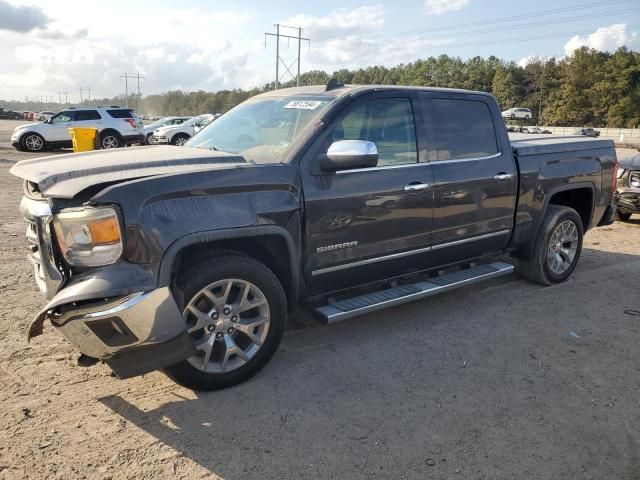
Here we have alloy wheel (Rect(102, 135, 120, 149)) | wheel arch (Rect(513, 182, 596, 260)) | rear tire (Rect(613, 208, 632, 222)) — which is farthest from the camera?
alloy wheel (Rect(102, 135, 120, 149))

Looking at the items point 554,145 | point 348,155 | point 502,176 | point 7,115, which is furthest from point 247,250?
point 7,115

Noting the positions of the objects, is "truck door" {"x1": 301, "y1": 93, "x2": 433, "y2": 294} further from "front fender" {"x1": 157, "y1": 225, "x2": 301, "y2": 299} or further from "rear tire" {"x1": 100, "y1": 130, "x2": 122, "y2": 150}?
"rear tire" {"x1": 100, "y1": 130, "x2": 122, "y2": 150}

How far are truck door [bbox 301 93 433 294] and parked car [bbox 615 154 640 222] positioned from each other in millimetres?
5981

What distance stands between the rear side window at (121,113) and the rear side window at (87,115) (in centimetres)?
49

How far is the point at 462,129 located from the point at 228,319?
2.72 m

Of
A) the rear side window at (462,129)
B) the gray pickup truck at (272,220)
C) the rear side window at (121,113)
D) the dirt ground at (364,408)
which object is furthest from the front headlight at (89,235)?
the rear side window at (121,113)

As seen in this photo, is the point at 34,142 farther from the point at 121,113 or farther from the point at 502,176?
the point at 502,176

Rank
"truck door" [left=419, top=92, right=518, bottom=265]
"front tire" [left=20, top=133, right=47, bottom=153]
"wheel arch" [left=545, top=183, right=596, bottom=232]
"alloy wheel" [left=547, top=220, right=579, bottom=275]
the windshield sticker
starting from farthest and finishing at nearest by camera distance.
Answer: "front tire" [left=20, top=133, right=47, bottom=153] < "wheel arch" [left=545, top=183, right=596, bottom=232] < "alloy wheel" [left=547, top=220, right=579, bottom=275] < "truck door" [left=419, top=92, right=518, bottom=265] < the windshield sticker

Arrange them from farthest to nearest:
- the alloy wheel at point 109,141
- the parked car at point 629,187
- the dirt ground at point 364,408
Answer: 1. the alloy wheel at point 109,141
2. the parked car at point 629,187
3. the dirt ground at point 364,408

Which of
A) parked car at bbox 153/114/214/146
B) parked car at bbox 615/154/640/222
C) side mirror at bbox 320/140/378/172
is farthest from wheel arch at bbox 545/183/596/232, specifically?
parked car at bbox 153/114/214/146

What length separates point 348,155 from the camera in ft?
11.5

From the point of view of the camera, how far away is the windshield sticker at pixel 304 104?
400 centimetres

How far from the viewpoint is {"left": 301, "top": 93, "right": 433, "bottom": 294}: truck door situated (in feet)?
12.1

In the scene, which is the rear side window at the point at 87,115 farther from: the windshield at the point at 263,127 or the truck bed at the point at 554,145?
the truck bed at the point at 554,145
